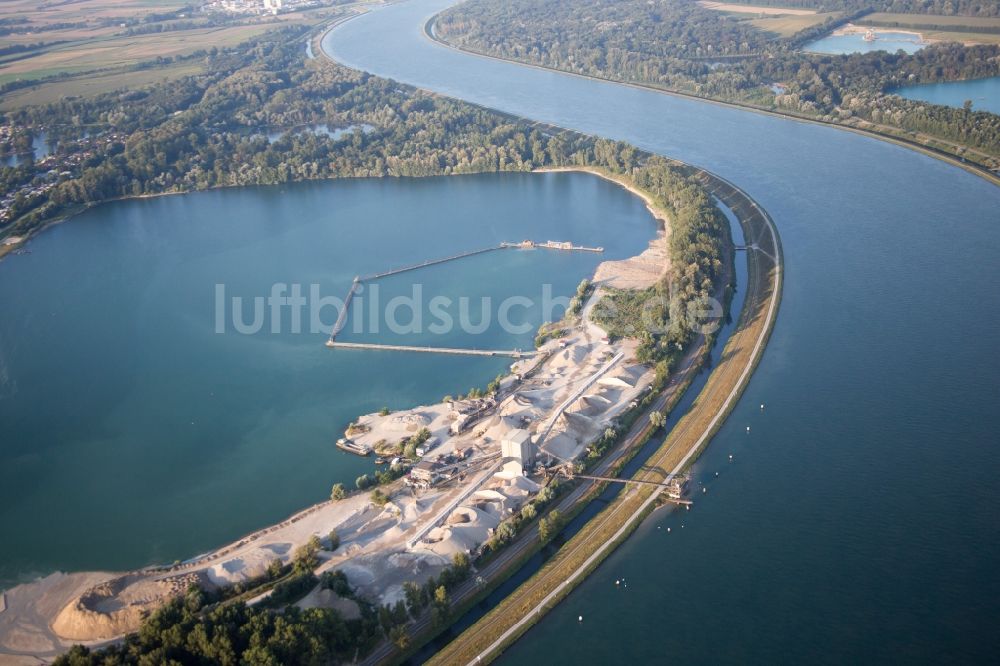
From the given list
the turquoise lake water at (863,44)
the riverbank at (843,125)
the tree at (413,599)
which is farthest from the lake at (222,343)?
the turquoise lake water at (863,44)

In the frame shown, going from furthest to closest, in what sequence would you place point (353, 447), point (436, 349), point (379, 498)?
point (436, 349), point (353, 447), point (379, 498)

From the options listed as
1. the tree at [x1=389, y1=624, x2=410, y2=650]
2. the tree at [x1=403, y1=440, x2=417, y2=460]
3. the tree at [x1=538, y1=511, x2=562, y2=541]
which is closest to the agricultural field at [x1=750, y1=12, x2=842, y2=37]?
the tree at [x1=403, y1=440, x2=417, y2=460]

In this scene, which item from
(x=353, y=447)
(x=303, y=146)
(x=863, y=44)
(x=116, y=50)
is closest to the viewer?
(x=353, y=447)

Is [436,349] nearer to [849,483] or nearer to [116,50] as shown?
[849,483]

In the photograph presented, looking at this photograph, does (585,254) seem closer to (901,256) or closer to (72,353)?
(901,256)

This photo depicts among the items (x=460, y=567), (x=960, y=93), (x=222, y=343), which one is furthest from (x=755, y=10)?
(x=460, y=567)

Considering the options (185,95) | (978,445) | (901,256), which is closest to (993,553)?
(978,445)

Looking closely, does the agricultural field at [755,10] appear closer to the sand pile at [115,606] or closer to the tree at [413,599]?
the tree at [413,599]
